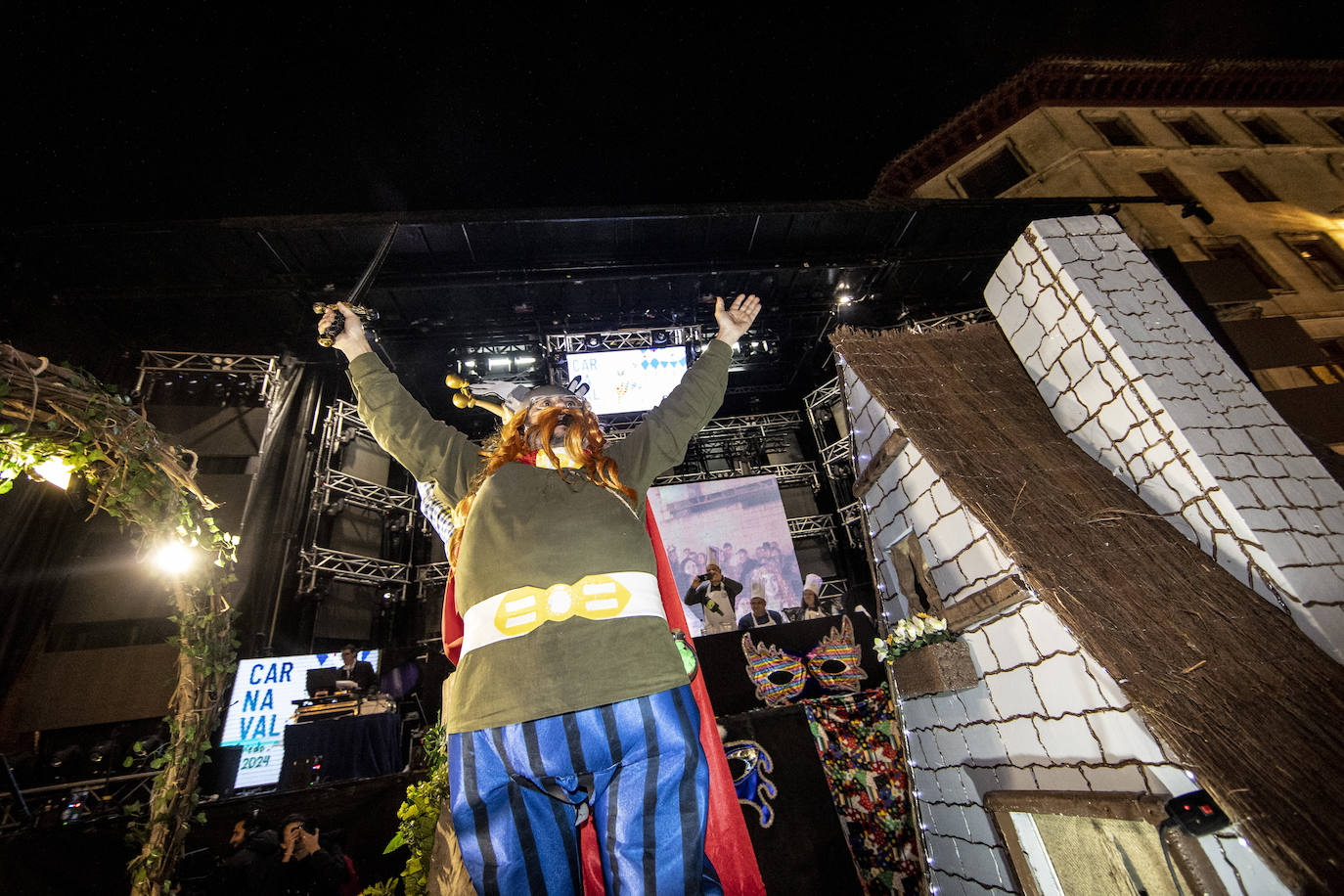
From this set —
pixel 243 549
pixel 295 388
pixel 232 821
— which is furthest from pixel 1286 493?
pixel 295 388

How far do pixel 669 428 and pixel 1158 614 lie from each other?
2475mm

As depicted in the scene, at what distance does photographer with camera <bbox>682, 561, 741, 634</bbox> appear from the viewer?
969cm

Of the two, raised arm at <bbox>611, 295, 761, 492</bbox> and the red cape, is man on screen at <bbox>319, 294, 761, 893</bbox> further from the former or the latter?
Answer: the red cape

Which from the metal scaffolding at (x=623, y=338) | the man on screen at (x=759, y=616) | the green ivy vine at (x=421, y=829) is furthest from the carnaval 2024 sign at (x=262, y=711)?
the man on screen at (x=759, y=616)

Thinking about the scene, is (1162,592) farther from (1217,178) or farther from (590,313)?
(1217,178)

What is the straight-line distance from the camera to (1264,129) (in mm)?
15547

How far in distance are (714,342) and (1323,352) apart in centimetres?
1642

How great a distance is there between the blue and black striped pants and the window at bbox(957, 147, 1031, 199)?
17698 millimetres

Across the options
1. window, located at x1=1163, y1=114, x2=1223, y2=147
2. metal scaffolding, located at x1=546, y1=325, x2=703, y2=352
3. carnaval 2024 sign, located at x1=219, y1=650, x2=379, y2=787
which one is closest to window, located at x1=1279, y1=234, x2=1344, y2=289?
window, located at x1=1163, y1=114, x2=1223, y2=147

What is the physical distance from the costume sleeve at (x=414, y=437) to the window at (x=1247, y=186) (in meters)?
20.5

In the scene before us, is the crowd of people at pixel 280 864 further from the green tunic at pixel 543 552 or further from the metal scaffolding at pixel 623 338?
the metal scaffolding at pixel 623 338

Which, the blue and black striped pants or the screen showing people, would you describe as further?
the screen showing people

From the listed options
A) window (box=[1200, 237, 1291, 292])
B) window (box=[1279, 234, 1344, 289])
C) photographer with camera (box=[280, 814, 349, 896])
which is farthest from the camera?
window (box=[1279, 234, 1344, 289])

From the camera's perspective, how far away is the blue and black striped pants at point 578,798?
4.51 feet
